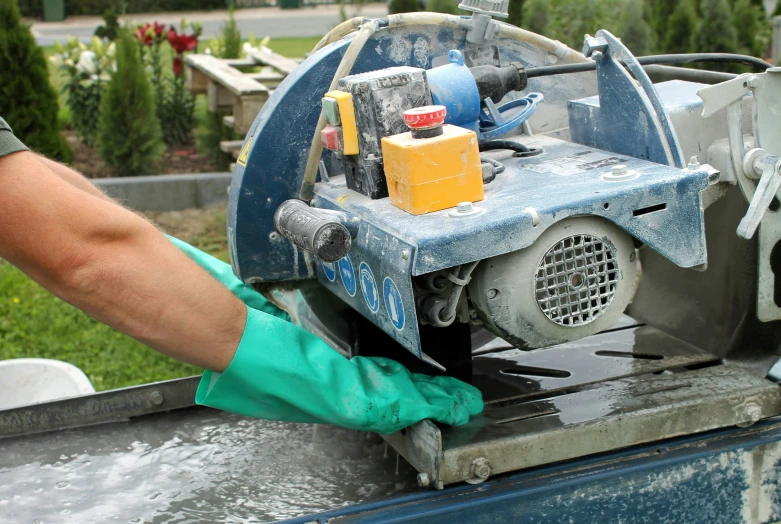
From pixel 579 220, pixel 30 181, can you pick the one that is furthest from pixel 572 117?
pixel 30 181

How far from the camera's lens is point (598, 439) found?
162 cm

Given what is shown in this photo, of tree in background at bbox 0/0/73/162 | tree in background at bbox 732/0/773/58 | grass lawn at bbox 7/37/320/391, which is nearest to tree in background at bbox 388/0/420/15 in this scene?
tree in background at bbox 732/0/773/58

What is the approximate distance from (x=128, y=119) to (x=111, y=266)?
4.55 meters

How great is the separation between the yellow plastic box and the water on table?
0.63m

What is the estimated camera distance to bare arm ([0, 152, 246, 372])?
1404mm

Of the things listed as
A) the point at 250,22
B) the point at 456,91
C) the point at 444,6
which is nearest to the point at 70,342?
the point at 456,91

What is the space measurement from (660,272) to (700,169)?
804 millimetres

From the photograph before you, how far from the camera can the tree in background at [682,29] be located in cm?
641

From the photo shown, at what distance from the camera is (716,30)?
6.41 m

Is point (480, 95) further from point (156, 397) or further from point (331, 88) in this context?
point (156, 397)

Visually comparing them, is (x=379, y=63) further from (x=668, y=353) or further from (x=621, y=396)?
(x=668, y=353)

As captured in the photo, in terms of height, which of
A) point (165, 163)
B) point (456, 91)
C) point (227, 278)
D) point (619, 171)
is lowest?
point (165, 163)

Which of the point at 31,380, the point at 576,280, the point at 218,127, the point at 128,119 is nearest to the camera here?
the point at 576,280

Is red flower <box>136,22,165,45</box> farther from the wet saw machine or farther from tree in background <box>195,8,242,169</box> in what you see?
the wet saw machine
